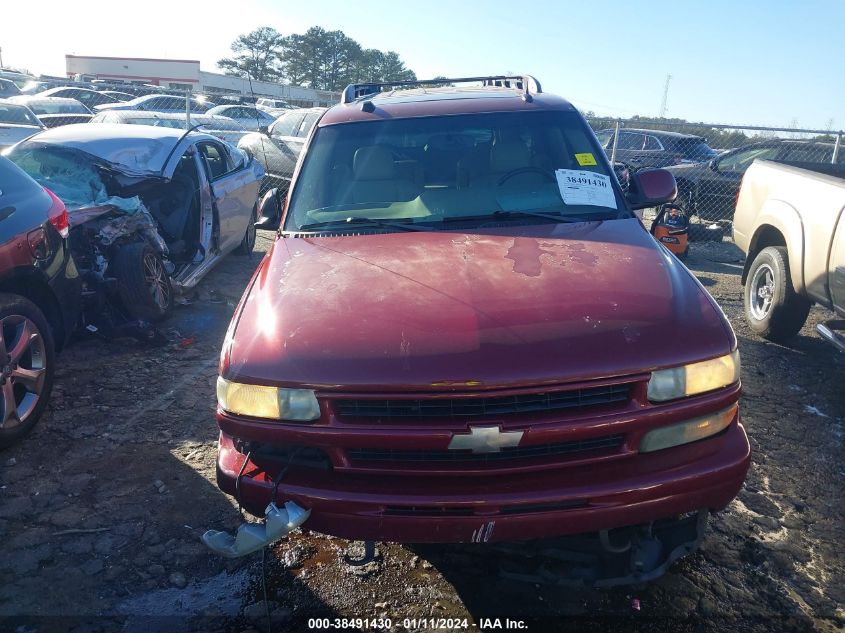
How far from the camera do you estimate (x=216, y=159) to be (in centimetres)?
721

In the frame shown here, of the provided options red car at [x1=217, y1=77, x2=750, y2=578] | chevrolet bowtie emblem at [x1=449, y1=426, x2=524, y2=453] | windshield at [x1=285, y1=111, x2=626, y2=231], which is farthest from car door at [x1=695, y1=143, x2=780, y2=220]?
chevrolet bowtie emblem at [x1=449, y1=426, x2=524, y2=453]

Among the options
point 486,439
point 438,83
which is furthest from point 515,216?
point 438,83

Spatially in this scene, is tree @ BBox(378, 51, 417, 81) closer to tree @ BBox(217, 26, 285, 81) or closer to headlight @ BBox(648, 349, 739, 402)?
tree @ BBox(217, 26, 285, 81)

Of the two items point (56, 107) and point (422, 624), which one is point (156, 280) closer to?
point (422, 624)

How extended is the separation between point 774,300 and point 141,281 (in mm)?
5343

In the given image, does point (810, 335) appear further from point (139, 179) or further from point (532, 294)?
point (139, 179)

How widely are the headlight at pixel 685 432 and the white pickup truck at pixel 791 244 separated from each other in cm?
253

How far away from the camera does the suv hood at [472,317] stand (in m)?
2.09

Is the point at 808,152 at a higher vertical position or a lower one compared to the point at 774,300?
higher

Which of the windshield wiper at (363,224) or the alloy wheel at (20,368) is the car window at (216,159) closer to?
the alloy wheel at (20,368)

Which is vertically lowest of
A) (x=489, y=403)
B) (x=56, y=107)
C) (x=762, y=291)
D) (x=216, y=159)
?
(x=762, y=291)

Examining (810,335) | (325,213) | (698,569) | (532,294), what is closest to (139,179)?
(325,213)

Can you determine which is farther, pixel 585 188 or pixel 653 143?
pixel 653 143

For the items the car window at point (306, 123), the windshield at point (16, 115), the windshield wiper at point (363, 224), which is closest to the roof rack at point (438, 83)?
the windshield wiper at point (363, 224)
